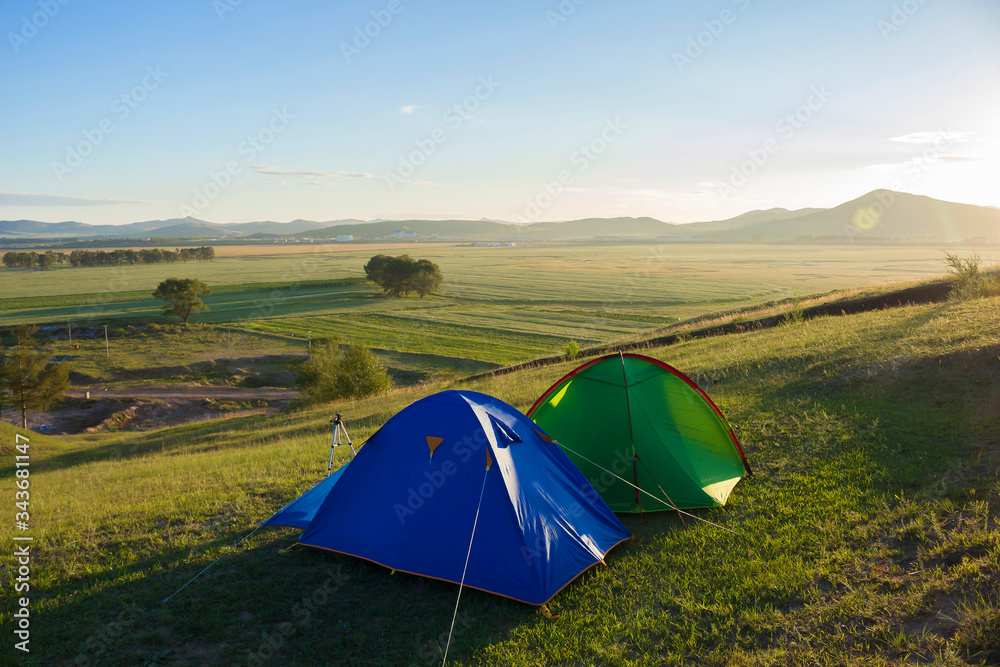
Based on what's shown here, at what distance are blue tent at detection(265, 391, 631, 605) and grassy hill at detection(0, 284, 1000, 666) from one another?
1.00 ft

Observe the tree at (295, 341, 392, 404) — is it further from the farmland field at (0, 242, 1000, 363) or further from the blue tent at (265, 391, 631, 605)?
the blue tent at (265, 391, 631, 605)

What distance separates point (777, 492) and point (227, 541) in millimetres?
8776

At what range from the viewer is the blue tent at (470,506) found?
7.13m

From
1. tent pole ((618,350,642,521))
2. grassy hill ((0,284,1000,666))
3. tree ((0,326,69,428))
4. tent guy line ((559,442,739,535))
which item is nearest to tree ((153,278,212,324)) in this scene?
tree ((0,326,69,428))

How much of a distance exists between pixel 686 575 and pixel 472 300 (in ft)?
286

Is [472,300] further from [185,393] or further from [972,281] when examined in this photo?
[972,281]

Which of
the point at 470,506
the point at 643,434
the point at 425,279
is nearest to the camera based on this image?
the point at 470,506

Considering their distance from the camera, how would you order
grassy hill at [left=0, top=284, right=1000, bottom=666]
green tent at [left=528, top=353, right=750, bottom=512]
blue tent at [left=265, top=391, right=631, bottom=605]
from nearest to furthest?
1. grassy hill at [left=0, top=284, right=1000, bottom=666]
2. blue tent at [left=265, top=391, right=631, bottom=605]
3. green tent at [left=528, top=353, right=750, bottom=512]

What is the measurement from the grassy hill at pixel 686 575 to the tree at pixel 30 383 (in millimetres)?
32925

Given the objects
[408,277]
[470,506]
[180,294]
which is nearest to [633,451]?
[470,506]

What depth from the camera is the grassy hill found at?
19.2 feet

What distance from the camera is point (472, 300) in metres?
93.5

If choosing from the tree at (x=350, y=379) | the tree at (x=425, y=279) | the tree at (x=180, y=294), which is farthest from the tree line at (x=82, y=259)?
the tree at (x=350, y=379)

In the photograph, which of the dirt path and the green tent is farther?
the dirt path
